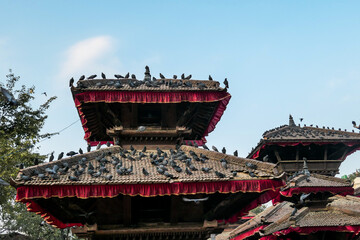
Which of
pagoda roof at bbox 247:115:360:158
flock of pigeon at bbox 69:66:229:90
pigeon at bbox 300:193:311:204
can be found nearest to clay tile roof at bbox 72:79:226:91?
flock of pigeon at bbox 69:66:229:90

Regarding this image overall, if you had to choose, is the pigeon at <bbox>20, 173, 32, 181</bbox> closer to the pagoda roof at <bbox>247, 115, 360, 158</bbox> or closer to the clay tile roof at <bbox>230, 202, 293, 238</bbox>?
the clay tile roof at <bbox>230, 202, 293, 238</bbox>

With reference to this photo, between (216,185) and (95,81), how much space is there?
5.34 meters

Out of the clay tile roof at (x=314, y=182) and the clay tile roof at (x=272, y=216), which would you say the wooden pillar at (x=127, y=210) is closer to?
the clay tile roof at (x=314, y=182)

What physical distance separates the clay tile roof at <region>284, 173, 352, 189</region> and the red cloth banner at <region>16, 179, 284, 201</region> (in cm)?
780

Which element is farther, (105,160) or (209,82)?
(209,82)

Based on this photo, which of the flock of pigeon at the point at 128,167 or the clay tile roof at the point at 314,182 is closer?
the flock of pigeon at the point at 128,167

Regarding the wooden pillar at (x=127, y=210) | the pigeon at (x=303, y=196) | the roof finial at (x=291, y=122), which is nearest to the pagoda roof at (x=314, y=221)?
the pigeon at (x=303, y=196)

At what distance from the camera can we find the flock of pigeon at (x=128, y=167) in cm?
917

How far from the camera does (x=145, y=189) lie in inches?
361

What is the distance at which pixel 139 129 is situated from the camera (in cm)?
1170

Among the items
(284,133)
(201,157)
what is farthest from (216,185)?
(284,133)

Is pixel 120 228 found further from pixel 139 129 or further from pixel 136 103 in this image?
pixel 136 103

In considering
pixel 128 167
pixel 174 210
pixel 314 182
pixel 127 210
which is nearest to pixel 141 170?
pixel 128 167

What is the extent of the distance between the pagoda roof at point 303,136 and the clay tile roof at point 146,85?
1280 centimetres
